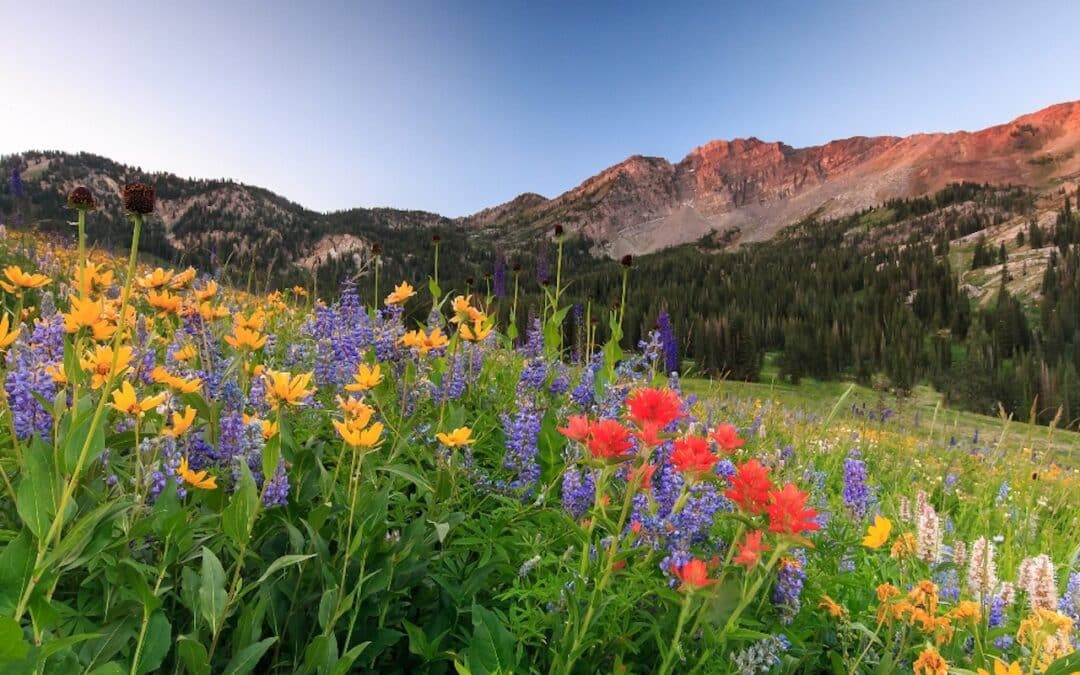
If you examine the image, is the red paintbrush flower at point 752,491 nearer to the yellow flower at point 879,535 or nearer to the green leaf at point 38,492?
the yellow flower at point 879,535

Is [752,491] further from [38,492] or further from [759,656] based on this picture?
[38,492]

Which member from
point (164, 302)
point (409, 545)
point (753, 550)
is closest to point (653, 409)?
point (753, 550)

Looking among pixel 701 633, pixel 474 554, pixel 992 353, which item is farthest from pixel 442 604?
pixel 992 353

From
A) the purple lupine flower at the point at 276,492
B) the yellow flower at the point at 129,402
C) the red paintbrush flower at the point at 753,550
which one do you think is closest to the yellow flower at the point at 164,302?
the yellow flower at the point at 129,402

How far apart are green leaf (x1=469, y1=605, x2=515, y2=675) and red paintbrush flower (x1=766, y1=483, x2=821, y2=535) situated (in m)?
0.78

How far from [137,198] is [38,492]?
0.70m

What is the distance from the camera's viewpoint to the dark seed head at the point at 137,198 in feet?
4.36

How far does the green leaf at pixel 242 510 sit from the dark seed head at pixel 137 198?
67cm

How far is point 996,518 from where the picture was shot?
492 cm

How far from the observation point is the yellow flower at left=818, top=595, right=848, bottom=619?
1.99m

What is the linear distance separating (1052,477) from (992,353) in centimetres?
8480

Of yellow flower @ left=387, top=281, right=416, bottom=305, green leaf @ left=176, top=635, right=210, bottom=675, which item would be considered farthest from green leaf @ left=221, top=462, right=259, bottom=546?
yellow flower @ left=387, top=281, right=416, bottom=305

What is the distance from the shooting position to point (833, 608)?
2.00 meters

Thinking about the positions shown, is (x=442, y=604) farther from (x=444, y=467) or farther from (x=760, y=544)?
(x=760, y=544)
